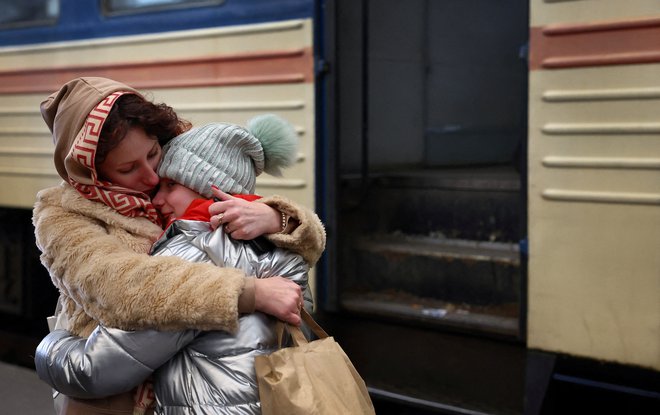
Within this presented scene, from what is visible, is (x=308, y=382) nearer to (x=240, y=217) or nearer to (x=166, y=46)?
(x=240, y=217)

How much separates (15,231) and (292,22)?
101 inches

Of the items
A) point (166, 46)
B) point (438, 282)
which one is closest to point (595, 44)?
point (438, 282)

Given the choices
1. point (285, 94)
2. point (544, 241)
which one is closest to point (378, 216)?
point (285, 94)

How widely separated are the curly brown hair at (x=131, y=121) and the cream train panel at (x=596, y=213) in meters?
1.71

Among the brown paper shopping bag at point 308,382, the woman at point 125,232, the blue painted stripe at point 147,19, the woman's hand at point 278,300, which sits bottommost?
the brown paper shopping bag at point 308,382

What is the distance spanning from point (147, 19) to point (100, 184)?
2614mm

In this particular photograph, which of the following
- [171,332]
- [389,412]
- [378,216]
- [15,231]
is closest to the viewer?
[171,332]

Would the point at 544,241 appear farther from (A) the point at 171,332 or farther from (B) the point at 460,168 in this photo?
(B) the point at 460,168

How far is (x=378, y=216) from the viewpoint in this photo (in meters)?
4.08

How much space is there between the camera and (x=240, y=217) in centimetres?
131

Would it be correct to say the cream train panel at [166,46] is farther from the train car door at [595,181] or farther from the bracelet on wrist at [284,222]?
the bracelet on wrist at [284,222]

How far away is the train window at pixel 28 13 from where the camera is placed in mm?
4227

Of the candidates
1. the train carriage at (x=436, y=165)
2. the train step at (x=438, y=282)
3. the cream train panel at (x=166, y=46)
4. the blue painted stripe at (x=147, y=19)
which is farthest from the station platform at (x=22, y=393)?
the blue painted stripe at (x=147, y=19)

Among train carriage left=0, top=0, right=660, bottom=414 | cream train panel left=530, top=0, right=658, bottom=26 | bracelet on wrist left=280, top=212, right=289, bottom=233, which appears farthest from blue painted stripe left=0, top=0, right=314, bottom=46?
bracelet on wrist left=280, top=212, right=289, bottom=233
